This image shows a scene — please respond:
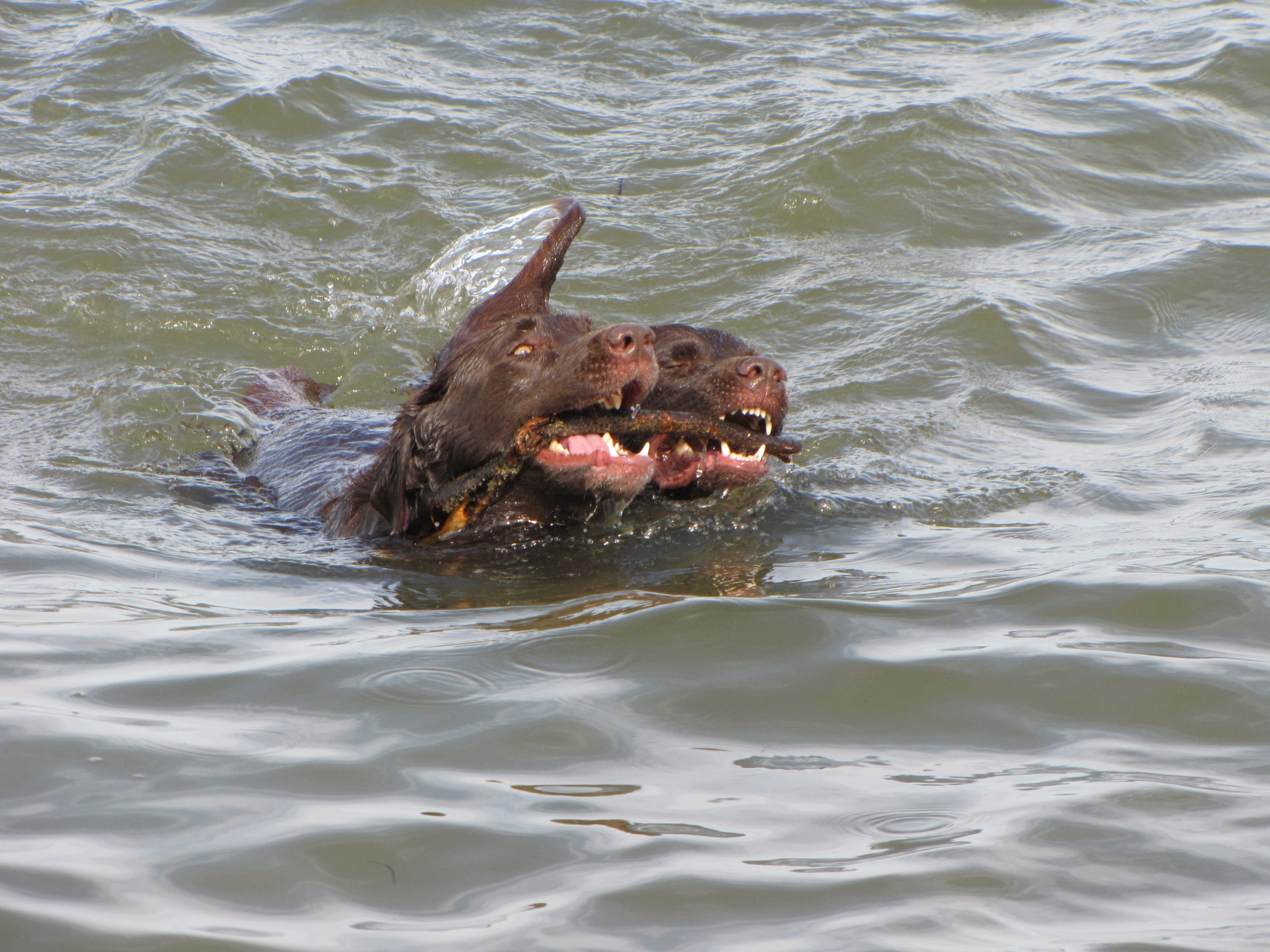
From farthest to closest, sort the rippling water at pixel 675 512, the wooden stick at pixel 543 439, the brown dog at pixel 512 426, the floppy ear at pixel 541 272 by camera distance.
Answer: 1. the floppy ear at pixel 541 272
2. the wooden stick at pixel 543 439
3. the brown dog at pixel 512 426
4. the rippling water at pixel 675 512

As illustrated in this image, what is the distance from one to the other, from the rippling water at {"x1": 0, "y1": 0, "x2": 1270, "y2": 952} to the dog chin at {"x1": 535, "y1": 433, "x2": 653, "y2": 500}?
0.32 m

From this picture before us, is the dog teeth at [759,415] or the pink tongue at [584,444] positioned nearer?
the pink tongue at [584,444]

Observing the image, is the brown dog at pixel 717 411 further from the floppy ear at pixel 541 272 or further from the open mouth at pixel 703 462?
the floppy ear at pixel 541 272

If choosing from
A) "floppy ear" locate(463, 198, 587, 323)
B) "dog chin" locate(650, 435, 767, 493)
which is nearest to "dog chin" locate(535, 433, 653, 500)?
"dog chin" locate(650, 435, 767, 493)

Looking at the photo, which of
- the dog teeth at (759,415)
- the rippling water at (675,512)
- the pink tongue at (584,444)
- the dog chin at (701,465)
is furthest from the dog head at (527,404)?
the dog teeth at (759,415)

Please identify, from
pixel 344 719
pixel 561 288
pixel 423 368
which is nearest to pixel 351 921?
pixel 344 719

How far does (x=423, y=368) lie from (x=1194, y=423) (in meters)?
4.71

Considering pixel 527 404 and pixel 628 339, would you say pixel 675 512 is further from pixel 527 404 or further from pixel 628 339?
pixel 628 339

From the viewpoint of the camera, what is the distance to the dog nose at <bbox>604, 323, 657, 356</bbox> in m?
5.17

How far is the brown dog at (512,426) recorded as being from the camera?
528 centimetres


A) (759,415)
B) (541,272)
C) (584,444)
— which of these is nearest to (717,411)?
(759,415)

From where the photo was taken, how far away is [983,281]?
9891mm

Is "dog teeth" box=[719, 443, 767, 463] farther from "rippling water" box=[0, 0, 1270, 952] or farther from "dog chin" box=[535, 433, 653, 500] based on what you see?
"dog chin" box=[535, 433, 653, 500]

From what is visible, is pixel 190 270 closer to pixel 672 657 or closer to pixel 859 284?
pixel 859 284
